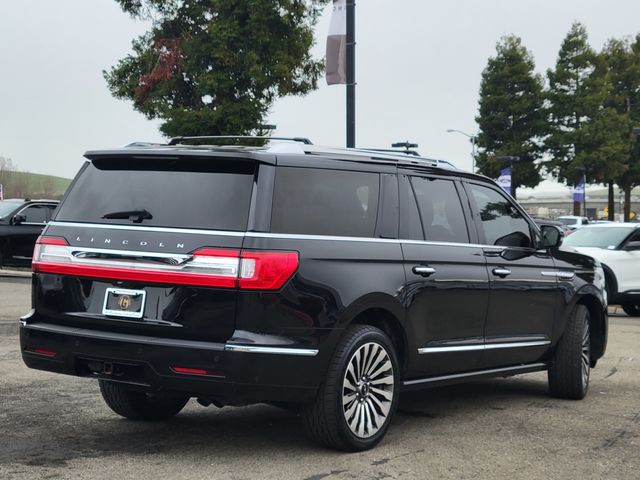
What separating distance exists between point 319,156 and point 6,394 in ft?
10.8

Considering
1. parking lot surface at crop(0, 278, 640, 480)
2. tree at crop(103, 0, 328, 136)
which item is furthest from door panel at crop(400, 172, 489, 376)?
tree at crop(103, 0, 328, 136)

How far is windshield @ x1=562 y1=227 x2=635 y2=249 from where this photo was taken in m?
17.7

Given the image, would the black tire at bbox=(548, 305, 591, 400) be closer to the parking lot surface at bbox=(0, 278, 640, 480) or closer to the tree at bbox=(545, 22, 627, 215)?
the parking lot surface at bbox=(0, 278, 640, 480)

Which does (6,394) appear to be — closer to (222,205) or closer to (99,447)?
(99,447)

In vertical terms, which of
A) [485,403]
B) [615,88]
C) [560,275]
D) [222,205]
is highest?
[615,88]

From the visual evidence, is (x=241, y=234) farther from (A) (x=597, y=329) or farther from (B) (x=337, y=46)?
(B) (x=337, y=46)

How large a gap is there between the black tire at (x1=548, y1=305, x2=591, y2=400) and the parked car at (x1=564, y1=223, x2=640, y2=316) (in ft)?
30.8

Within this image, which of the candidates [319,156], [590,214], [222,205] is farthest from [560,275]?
[590,214]

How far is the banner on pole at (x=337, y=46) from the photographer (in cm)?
1677

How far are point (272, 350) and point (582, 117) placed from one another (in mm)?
67980

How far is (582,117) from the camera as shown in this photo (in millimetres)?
69938

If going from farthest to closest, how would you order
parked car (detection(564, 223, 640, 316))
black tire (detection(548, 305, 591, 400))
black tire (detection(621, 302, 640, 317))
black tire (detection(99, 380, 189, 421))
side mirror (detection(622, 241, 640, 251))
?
1. black tire (detection(621, 302, 640, 317))
2. side mirror (detection(622, 241, 640, 251))
3. parked car (detection(564, 223, 640, 316))
4. black tire (detection(548, 305, 591, 400))
5. black tire (detection(99, 380, 189, 421))

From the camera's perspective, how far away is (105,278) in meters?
5.58

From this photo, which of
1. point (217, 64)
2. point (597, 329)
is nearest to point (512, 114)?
point (217, 64)
